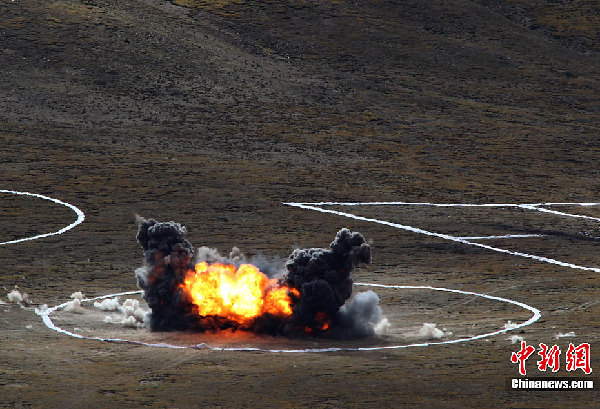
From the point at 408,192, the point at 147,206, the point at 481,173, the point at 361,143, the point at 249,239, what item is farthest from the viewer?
the point at 361,143

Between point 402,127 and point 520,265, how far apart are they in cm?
2794

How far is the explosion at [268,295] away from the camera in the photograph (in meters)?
25.2

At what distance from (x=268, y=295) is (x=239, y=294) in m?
0.64

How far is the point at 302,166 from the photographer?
5331 cm

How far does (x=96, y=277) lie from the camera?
110 feet

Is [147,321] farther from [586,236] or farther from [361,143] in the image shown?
[361,143]

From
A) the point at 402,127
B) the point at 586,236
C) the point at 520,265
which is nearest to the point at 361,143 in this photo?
the point at 402,127

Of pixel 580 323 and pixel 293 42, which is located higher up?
pixel 293 42

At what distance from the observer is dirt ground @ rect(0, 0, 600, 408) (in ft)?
72.6

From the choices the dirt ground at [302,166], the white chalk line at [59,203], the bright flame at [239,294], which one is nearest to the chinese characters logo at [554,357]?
the dirt ground at [302,166]

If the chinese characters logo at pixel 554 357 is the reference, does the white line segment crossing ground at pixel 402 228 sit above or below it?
below

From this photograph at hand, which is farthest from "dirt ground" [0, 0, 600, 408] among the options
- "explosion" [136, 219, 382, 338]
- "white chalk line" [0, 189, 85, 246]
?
"explosion" [136, 219, 382, 338]

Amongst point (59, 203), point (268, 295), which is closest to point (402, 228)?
point (59, 203)

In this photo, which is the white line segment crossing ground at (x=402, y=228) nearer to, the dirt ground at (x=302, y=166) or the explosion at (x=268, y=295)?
the dirt ground at (x=302, y=166)
